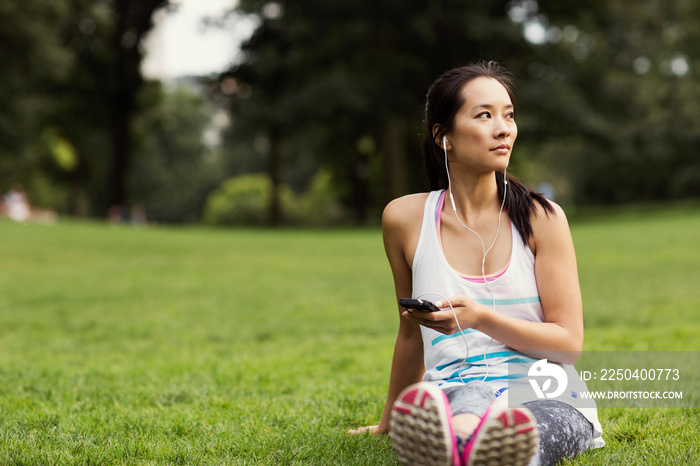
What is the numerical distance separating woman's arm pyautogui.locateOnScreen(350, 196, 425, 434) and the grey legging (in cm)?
50

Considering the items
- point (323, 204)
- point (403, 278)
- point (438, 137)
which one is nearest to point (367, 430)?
point (403, 278)

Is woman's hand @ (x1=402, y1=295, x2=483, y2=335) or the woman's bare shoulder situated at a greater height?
the woman's bare shoulder

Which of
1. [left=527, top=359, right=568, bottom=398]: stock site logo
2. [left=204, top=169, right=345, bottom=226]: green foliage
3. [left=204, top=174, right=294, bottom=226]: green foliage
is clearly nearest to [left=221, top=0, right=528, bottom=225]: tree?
[left=204, top=169, right=345, bottom=226]: green foliage

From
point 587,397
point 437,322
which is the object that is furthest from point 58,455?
point 587,397

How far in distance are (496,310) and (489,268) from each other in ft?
0.58

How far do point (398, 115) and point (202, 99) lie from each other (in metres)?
11.7

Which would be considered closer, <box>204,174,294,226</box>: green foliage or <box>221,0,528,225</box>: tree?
<box>221,0,528,225</box>: tree

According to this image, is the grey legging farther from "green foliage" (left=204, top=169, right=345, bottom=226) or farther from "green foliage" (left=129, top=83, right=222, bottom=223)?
"green foliage" (left=129, top=83, right=222, bottom=223)

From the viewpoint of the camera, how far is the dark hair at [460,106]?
291cm

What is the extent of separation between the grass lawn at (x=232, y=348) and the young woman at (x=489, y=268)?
439mm

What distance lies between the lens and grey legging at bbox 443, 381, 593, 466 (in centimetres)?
252

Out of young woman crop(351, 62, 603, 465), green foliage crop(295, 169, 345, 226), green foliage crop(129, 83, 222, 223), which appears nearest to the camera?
young woman crop(351, 62, 603, 465)

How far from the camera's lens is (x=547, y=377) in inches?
115

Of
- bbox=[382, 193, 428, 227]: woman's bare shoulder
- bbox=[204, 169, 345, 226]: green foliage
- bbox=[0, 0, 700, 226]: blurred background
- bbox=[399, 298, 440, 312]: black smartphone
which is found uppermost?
A: bbox=[0, 0, 700, 226]: blurred background
